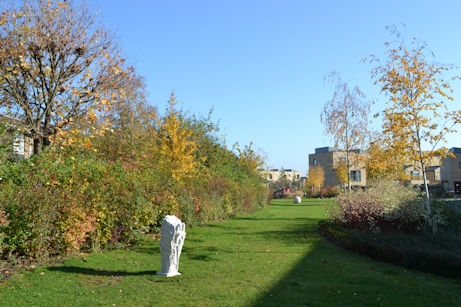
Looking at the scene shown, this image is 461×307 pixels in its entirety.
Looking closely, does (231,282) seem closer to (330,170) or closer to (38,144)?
(38,144)

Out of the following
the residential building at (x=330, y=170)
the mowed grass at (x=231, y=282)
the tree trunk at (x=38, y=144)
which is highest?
the residential building at (x=330, y=170)

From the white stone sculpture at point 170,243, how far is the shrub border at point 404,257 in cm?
499

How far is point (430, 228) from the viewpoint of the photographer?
10.5 meters

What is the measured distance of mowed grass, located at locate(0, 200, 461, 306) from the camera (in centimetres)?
566

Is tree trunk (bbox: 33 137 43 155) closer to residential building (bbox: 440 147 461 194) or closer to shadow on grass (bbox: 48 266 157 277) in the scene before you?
shadow on grass (bbox: 48 266 157 277)

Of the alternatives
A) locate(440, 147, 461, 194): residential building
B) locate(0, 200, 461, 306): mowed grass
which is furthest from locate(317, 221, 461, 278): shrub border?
locate(440, 147, 461, 194): residential building

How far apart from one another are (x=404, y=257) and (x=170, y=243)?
17.3 ft

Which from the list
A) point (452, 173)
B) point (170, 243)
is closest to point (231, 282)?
point (170, 243)

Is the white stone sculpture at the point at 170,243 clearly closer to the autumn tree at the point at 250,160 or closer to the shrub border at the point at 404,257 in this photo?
the shrub border at the point at 404,257

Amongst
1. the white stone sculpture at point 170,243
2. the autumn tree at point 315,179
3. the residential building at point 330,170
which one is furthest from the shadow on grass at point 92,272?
the autumn tree at point 315,179

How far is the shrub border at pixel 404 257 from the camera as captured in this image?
733 centimetres

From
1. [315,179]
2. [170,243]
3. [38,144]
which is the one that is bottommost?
[170,243]

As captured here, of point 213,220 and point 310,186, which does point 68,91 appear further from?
point 310,186

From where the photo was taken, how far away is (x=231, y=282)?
6.74 m
